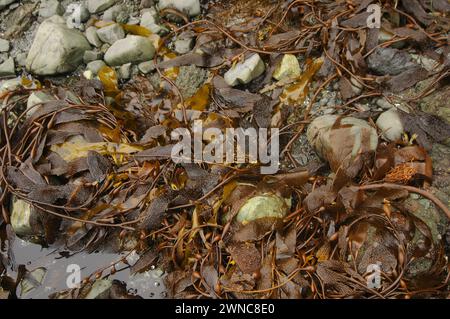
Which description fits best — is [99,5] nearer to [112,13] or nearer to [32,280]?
[112,13]

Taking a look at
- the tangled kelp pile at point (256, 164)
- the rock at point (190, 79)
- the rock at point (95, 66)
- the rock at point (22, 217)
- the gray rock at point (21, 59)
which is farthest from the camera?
the gray rock at point (21, 59)

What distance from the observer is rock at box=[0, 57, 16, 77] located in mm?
2822

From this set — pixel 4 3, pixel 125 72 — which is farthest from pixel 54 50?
pixel 4 3

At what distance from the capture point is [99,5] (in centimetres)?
296

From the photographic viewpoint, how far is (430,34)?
99.7 inches

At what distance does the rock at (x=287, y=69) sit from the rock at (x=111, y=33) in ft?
3.38

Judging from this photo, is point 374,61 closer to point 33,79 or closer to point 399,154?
point 399,154

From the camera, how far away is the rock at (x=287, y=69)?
2559mm

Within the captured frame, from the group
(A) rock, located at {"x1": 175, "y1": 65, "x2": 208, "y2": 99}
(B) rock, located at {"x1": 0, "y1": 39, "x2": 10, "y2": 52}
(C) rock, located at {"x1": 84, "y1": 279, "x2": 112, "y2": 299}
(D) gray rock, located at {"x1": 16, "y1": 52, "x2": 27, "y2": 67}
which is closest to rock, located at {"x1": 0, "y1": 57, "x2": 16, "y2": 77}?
(D) gray rock, located at {"x1": 16, "y1": 52, "x2": 27, "y2": 67}

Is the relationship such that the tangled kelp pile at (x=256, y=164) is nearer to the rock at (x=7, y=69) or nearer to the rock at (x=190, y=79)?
the rock at (x=190, y=79)

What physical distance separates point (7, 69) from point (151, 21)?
95cm

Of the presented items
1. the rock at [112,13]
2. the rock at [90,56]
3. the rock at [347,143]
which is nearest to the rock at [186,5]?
the rock at [112,13]

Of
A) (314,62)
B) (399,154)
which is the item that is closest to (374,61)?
(314,62)
